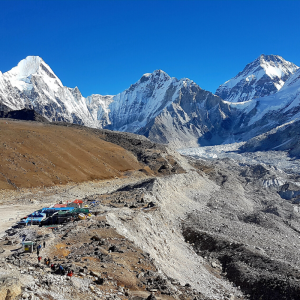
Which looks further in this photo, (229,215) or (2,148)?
(2,148)

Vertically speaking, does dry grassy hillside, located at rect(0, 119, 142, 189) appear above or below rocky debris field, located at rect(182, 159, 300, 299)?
above

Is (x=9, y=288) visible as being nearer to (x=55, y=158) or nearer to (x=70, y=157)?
(x=55, y=158)

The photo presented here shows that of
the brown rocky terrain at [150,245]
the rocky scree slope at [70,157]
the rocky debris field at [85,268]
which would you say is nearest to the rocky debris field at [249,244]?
the brown rocky terrain at [150,245]

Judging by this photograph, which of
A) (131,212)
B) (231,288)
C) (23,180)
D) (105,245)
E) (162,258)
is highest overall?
(23,180)

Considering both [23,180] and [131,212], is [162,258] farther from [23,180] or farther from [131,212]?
[23,180]

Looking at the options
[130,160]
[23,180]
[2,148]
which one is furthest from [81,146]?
[23,180]

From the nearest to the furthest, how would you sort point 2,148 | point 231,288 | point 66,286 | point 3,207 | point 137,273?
1. point 66,286
2. point 137,273
3. point 231,288
4. point 3,207
5. point 2,148

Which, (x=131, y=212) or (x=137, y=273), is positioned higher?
(x=131, y=212)

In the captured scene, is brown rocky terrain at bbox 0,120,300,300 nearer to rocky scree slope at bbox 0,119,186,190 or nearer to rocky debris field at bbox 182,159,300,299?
rocky debris field at bbox 182,159,300,299

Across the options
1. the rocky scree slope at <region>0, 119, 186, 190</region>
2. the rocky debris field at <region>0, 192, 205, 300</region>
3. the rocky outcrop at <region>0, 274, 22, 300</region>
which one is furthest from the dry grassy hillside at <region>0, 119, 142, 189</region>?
the rocky outcrop at <region>0, 274, 22, 300</region>
